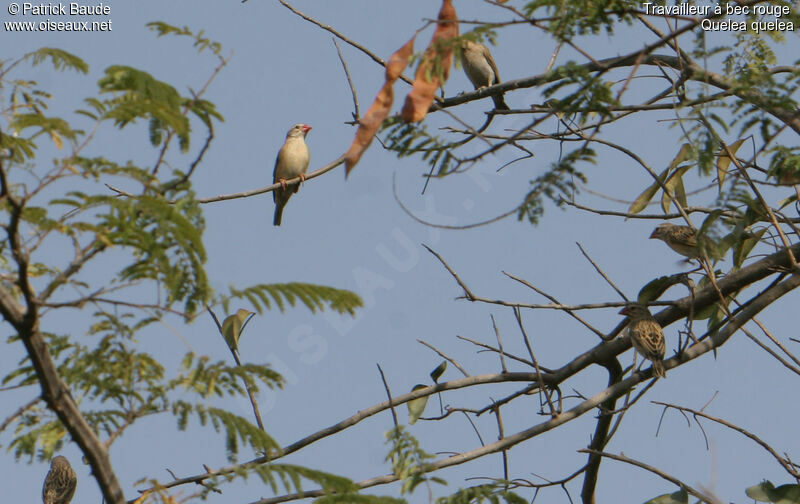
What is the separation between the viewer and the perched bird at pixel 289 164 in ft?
39.5

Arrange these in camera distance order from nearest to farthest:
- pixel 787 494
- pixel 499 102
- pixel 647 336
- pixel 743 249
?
pixel 787 494 → pixel 743 249 → pixel 647 336 → pixel 499 102

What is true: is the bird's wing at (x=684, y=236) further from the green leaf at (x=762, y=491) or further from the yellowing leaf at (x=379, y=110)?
the yellowing leaf at (x=379, y=110)

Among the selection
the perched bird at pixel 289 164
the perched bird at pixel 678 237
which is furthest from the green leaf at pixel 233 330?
the perched bird at pixel 289 164

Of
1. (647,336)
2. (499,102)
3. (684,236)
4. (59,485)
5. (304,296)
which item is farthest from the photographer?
(684,236)

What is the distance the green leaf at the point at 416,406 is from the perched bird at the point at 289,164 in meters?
6.72

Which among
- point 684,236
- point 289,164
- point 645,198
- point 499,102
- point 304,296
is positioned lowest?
point 304,296

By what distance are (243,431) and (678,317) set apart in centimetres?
341

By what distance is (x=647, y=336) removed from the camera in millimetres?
5984

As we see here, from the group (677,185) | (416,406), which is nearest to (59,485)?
(416,406)

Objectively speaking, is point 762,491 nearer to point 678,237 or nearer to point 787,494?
point 787,494

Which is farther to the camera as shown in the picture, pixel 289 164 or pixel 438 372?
pixel 289 164

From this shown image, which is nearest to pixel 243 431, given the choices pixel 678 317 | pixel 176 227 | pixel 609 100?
pixel 176 227

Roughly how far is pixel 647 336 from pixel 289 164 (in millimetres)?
6854

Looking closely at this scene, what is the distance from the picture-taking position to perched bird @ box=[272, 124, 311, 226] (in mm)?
12055
